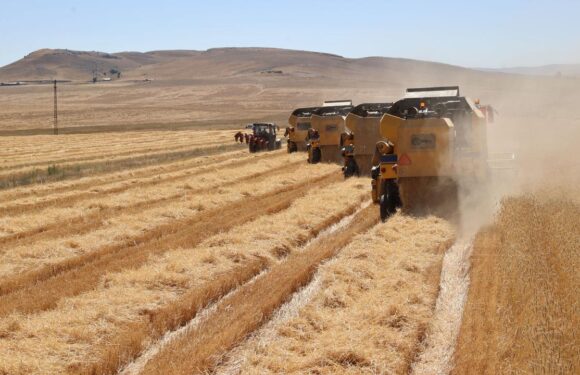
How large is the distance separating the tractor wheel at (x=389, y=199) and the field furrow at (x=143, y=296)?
105cm

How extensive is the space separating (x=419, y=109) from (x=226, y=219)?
482cm

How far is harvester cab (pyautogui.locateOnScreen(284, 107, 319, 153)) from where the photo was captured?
32625 millimetres

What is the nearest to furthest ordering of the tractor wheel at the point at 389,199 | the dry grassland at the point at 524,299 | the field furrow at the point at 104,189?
the dry grassland at the point at 524,299
the tractor wheel at the point at 389,199
the field furrow at the point at 104,189

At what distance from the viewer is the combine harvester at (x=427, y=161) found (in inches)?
581

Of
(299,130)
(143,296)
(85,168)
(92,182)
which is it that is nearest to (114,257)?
(143,296)

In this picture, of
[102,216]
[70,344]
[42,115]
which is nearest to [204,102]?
[42,115]

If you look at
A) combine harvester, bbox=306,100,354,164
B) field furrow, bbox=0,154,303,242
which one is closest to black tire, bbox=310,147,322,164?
combine harvester, bbox=306,100,354,164

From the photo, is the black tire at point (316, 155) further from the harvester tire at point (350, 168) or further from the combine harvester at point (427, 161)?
the combine harvester at point (427, 161)

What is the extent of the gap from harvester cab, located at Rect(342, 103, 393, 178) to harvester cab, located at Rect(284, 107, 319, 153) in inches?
406

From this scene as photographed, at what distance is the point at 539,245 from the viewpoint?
10.8 m

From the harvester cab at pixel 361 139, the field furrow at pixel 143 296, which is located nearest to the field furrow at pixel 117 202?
the harvester cab at pixel 361 139

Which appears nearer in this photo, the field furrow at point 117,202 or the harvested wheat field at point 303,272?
the harvested wheat field at point 303,272

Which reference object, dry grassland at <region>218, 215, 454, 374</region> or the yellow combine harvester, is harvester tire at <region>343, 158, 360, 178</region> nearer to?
the yellow combine harvester

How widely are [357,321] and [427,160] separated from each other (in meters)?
7.38
